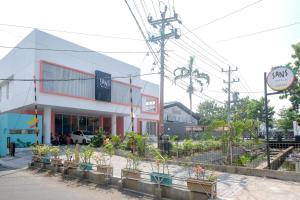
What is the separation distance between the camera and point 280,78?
9906mm

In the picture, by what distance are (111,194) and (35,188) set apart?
2660mm

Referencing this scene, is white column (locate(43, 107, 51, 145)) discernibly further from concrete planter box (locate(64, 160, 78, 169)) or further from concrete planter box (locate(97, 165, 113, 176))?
concrete planter box (locate(97, 165, 113, 176))

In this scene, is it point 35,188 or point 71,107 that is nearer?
point 35,188

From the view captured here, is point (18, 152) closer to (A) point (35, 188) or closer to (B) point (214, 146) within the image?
(A) point (35, 188)

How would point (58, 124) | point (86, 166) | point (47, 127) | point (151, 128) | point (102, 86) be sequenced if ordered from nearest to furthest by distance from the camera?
point (86, 166)
point (47, 127)
point (102, 86)
point (58, 124)
point (151, 128)

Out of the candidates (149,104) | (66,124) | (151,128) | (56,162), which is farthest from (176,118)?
(56,162)

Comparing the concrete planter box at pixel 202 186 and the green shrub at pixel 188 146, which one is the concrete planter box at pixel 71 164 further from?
the green shrub at pixel 188 146

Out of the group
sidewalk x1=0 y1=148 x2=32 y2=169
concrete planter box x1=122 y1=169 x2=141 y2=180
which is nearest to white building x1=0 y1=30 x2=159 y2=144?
sidewalk x1=0 y1=148 x2=32 y2=169

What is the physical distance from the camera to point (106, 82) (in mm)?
26938

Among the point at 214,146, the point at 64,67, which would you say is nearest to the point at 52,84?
the point at 64,67

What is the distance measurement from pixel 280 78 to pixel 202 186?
17.8 ft

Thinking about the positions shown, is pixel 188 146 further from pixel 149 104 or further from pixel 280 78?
pixel 149 104

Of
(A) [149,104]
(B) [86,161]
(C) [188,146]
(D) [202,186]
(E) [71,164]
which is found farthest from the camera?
(A) [149,104]

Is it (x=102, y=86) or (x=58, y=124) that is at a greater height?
(x=102, y=86)
